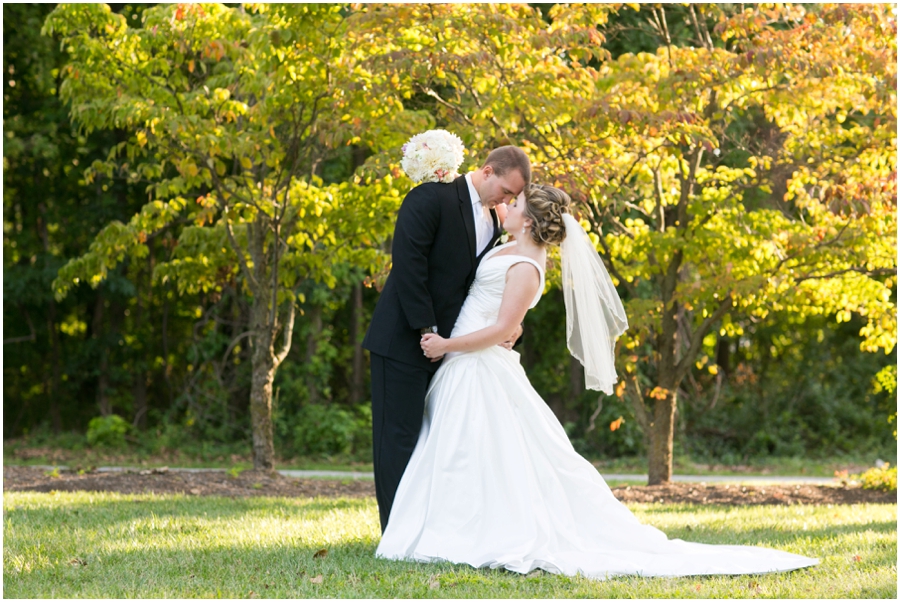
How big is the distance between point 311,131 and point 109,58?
198 centimetres

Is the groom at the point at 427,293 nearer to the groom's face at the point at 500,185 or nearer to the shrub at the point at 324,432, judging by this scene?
the groom's face at the point at 500,185

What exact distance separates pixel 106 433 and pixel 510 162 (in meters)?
11.4

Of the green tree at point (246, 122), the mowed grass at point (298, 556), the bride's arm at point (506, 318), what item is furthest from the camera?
the green tree at point (246, 122)

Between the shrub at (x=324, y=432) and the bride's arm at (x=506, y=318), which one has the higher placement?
the bride's arm at (x=506, y=318)

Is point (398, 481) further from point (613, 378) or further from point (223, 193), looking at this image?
point (223, 193)

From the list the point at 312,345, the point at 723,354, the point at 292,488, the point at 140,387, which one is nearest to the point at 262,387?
the point at 292,488

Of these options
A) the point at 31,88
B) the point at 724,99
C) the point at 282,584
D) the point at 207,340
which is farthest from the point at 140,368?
the point at 282,584

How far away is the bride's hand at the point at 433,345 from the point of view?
451 centimetres

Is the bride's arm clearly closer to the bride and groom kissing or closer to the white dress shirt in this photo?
the bride and groom kissing

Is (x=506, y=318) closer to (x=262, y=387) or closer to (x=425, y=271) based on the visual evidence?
(x=425, y=271)

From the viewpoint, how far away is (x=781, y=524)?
6223 millimetres

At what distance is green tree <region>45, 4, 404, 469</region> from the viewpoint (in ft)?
25.1

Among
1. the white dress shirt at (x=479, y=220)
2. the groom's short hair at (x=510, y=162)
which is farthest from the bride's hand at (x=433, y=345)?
the groom's short hair at (x=510, y=162)

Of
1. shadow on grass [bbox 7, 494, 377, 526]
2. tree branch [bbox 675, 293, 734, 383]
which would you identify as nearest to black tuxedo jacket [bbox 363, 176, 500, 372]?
shadow on grass [bbox 7, 494, 377, 526]
